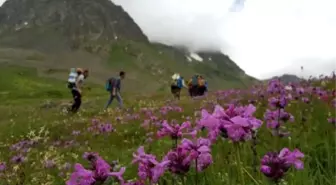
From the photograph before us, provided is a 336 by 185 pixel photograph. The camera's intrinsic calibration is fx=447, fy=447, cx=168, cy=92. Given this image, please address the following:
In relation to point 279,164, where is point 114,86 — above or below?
above

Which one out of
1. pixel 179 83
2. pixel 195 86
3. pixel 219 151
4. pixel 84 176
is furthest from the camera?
pixel 179 83

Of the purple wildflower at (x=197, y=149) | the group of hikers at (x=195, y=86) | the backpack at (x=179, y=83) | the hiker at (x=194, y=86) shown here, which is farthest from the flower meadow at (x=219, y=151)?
the backpack at (x=179, y=83)

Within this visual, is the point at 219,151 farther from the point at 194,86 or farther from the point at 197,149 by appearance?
the point at 194,86

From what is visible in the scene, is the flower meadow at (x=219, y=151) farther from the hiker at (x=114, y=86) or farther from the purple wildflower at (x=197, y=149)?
the hiker at (x=114, y=86)

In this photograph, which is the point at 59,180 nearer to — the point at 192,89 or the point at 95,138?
the point at 95,138

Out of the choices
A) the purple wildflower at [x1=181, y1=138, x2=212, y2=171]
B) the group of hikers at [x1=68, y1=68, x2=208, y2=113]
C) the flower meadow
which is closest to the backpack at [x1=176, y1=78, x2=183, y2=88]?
the group of hikers at [x1=68, y1=68, x2=208, y2=113]

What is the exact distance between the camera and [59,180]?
23.0 feet

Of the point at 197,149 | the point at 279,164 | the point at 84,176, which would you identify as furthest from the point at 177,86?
the point at 84,176

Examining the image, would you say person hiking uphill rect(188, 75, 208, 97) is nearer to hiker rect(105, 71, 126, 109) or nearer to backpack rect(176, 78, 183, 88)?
backpack rect(176, 78, 183, 88)

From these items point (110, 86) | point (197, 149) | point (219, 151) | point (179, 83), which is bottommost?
point (219, 151)

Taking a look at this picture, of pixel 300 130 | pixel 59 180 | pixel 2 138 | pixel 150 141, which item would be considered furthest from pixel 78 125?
pixel 300 130

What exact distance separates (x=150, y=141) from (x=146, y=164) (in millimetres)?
6050

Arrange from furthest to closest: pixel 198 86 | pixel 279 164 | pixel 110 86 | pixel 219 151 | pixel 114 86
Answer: pixel 198 86
pixel 110 86
pixel 114 86
pixel 219 151
pixel 279 164

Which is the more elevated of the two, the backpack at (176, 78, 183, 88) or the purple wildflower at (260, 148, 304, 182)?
the backpack at (176, 78, 183, 88)
